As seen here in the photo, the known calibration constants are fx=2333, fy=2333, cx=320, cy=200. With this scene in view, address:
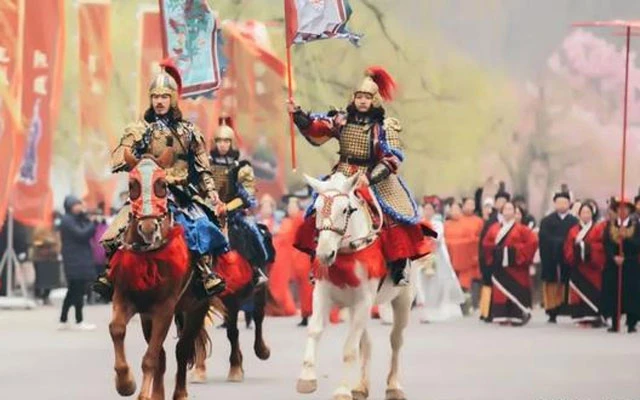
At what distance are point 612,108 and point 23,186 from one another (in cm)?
1862

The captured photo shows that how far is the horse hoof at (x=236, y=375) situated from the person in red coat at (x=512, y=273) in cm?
1140

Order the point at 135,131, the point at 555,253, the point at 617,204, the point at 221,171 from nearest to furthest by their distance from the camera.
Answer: the point at 135,131 → the point at 221,171 → the point at 617,204 → the point at 555,253

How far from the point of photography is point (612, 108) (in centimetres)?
5003

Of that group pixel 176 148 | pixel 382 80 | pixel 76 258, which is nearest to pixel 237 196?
pixel 382 80

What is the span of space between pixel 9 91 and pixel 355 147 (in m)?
20.3

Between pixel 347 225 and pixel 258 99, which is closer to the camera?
pixel 347 225

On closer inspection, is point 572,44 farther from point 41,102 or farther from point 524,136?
point 41,102

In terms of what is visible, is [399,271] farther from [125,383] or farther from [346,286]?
[125,383]

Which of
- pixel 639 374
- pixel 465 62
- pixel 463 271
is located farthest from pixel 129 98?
pixel 639 374

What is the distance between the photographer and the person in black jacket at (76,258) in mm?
29422

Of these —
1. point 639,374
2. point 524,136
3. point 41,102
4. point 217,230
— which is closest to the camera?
point 217,230

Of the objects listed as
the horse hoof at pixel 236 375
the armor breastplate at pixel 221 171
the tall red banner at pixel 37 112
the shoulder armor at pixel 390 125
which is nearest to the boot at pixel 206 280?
the shoulder armor at pixel 390 125

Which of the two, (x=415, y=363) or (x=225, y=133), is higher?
(x=225, y=133)

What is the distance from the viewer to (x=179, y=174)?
663 inches
